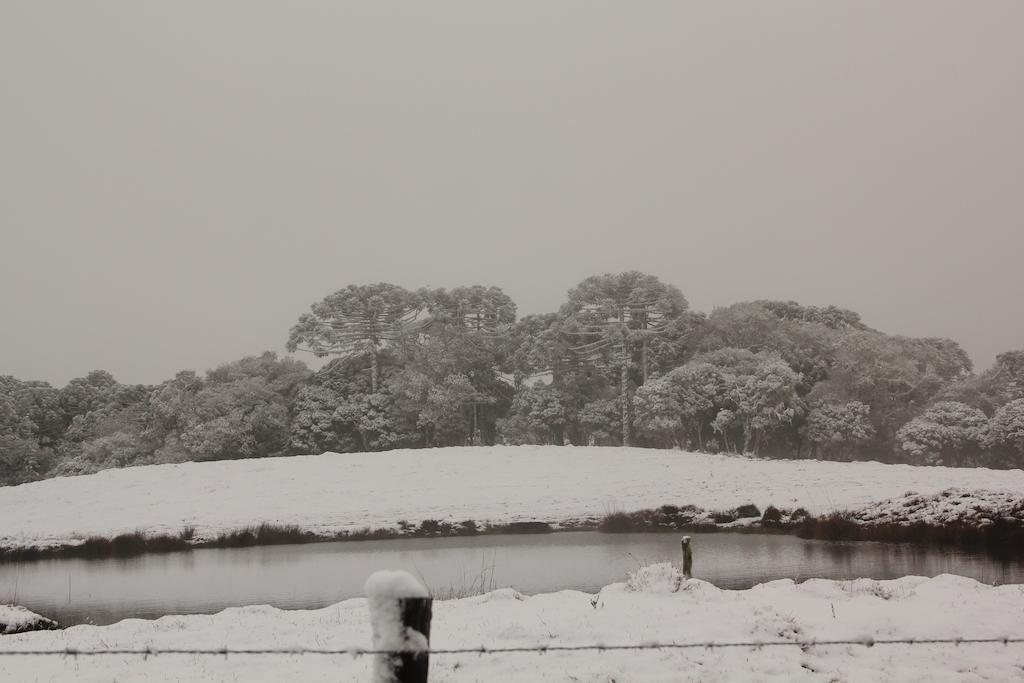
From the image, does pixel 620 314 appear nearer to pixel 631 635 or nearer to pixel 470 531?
pixel 470 531

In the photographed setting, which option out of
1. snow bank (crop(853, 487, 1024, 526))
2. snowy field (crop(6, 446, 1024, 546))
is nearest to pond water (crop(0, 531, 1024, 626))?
snow bank (crop(853, 487, 1024, 526))

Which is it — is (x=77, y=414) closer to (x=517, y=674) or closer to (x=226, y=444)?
A: (x=226, y=444)

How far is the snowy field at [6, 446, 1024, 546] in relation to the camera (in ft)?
86.1

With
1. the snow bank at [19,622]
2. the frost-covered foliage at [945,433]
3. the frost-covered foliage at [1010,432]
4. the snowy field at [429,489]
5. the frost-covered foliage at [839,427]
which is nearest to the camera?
the snow bank at [19,622]

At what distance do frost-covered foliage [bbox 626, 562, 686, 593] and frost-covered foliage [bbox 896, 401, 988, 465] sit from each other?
37.6m

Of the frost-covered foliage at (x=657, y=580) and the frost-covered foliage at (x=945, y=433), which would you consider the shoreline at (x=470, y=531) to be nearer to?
the frost-covered foliage at (x=657, y=580)

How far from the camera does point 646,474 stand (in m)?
33.3

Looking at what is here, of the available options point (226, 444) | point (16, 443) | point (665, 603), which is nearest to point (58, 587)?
point (665, 603)

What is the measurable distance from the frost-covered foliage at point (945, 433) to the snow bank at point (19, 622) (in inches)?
1692

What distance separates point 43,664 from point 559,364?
155ft

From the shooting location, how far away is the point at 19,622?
35.9 ft

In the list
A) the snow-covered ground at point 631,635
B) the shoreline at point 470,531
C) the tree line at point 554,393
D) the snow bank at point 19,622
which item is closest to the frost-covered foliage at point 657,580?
the snow-covered ground at point 631,635

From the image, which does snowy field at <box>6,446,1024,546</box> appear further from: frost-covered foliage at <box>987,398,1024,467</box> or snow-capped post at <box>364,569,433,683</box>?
snow-capped post at <box>364,569,433,683</box>

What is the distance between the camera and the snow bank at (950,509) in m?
18.2
